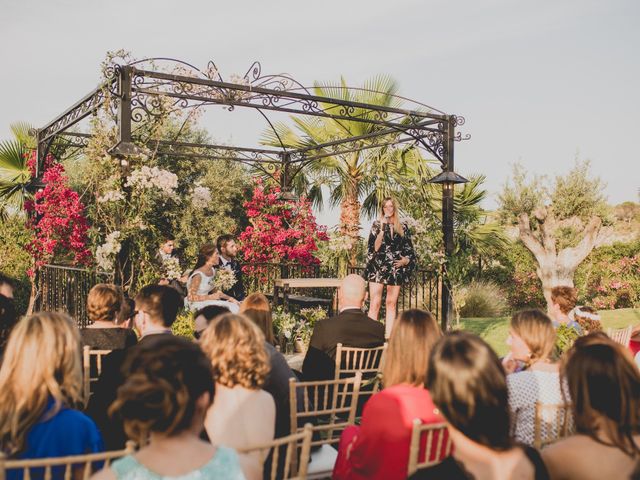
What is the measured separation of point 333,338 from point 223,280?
3164 mm

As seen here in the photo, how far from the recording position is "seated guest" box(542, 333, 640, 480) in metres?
1.92

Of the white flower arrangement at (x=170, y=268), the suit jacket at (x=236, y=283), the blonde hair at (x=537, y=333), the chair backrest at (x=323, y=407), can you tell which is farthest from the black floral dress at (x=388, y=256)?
the blonde hair at (x=537, y=333)

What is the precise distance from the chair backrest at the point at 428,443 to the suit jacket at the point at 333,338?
5.87ft

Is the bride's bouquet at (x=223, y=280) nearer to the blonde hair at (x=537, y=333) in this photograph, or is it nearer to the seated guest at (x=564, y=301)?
the seated guest at (x=564, y=301)

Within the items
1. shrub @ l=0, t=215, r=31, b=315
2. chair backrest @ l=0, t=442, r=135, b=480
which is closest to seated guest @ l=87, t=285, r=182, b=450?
chair backrest @ l=0, t=442, r=135, b=480

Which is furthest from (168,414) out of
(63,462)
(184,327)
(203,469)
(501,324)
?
(501,324)

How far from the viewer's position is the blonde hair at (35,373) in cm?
207

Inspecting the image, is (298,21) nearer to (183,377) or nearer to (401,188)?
(401,188)

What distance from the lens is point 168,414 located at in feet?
5.23

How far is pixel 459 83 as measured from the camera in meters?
13.3

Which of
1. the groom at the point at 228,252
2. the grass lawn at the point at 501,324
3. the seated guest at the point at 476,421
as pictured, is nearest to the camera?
the seated guest at the point at 476,421

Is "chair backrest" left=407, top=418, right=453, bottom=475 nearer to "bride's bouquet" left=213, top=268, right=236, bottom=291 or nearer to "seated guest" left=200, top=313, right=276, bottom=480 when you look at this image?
"seated guest" left=200, top=313, right=276, bottom=480

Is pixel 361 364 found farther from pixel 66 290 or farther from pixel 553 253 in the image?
pixel 553 253

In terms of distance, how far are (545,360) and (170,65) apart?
588 centimetres
